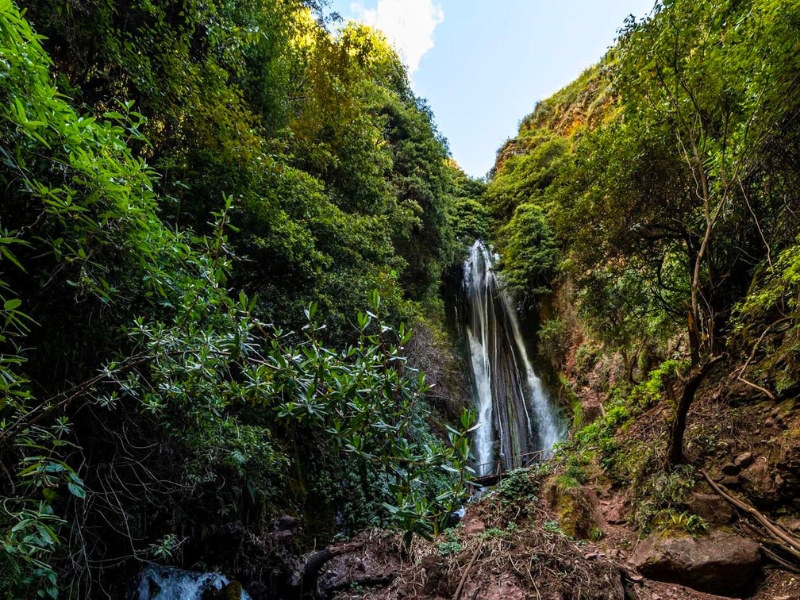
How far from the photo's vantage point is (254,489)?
3.98 metres

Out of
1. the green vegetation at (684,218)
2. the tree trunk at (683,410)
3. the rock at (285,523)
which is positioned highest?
the green vegetation at (684,218)

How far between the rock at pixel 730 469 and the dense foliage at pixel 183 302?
3.28m

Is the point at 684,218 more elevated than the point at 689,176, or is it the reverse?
the point at 689,176

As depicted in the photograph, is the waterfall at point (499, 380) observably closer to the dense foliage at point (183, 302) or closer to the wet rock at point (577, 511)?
the wet rock at point (577, 511)

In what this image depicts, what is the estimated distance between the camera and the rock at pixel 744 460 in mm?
3406

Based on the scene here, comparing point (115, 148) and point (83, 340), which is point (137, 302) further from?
point (115, 148)

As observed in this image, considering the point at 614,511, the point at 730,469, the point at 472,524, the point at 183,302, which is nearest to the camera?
the point at 183,302

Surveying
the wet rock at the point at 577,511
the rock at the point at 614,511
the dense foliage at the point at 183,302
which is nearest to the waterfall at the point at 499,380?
the wet rock at the point at 577,511

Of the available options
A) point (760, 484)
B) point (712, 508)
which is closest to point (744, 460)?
point (760, 484)

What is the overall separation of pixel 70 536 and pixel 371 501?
3880mm

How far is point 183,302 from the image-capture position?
213 cm

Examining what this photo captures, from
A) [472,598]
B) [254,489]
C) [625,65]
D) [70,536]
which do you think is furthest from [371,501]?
[625,65]

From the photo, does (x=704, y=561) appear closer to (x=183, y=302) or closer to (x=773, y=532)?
(x=773, y=532)

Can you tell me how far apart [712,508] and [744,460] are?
1.89 feet
